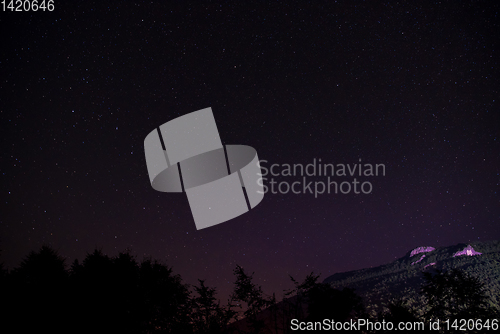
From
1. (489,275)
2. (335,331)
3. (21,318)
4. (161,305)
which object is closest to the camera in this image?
(335,331)

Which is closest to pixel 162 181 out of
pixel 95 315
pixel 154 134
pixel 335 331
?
pixel 154 134

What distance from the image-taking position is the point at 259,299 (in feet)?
80.4

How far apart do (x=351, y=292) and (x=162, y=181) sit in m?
16.0

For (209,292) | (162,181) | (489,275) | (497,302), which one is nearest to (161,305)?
(209,292)

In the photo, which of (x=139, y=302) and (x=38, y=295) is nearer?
(x=38, y=295)

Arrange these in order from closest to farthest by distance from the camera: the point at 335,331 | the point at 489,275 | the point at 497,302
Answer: the point at 335,331 → the point at 497,302 → the point at 489,275

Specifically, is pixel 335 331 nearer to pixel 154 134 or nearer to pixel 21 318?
pixel 154 134

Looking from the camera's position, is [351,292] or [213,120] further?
[351,292]

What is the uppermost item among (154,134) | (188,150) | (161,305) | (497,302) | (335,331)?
(154,134)

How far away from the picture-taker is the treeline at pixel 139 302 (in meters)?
18.2

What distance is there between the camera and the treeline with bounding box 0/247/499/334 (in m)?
18.2

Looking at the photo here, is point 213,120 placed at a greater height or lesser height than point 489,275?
greater

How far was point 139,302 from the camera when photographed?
74.1 feet

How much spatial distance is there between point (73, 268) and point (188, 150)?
19.4 metres
